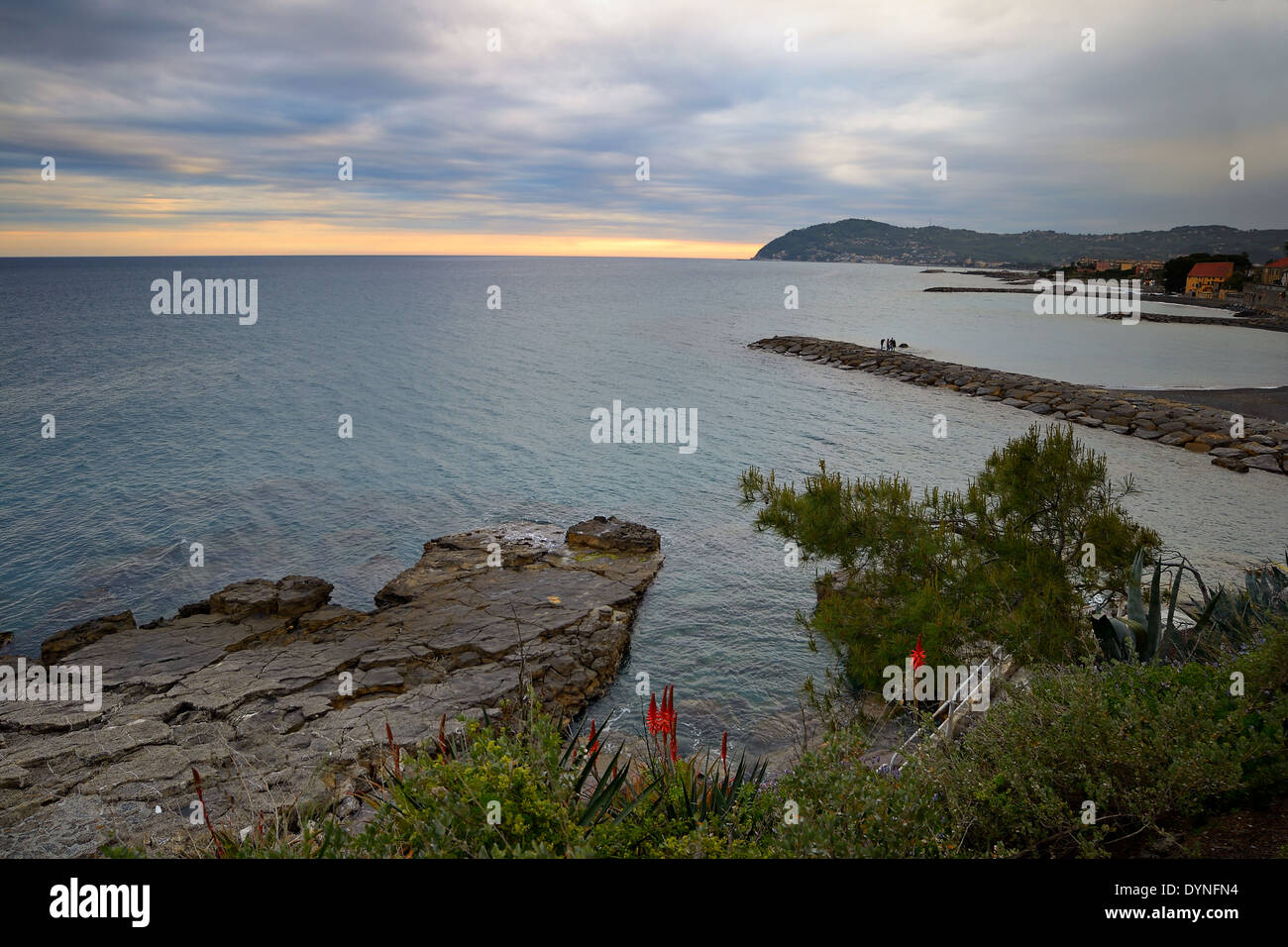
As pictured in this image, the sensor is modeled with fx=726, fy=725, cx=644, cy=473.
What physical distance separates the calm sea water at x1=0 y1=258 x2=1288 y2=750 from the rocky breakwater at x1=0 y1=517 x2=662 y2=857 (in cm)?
137

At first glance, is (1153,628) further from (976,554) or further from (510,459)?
(510,459)

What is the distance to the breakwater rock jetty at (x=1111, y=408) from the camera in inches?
1073

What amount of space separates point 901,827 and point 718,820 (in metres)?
1.25

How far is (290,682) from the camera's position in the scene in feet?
43.0

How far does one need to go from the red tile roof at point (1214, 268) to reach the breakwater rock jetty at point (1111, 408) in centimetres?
7794

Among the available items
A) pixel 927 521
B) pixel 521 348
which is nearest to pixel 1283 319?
pixel 521 348

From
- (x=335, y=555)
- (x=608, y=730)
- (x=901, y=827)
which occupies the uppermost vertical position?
(x=901, y=827)

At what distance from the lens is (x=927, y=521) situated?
1105 centimetres

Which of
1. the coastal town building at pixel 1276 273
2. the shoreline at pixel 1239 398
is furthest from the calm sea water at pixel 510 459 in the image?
the coastal town building at pixel 1276 273

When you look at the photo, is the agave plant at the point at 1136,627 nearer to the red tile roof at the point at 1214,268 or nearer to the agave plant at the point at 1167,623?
the agave plant at the point at 1167,623

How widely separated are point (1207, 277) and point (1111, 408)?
9206 cm

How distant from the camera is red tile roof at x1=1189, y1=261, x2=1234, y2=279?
9988cm
